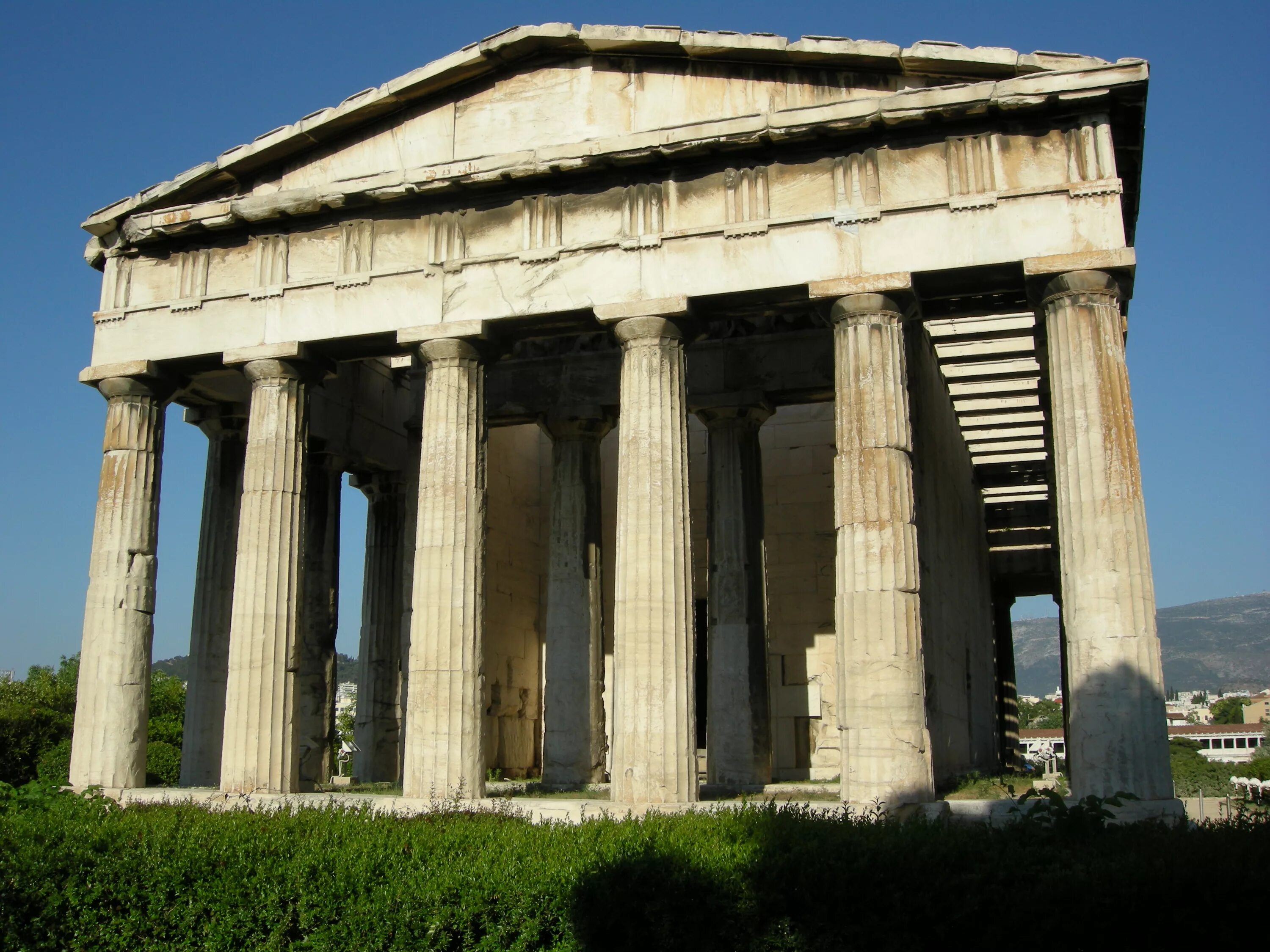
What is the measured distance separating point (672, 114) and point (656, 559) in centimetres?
645

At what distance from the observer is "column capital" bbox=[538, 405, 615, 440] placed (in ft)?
72.9

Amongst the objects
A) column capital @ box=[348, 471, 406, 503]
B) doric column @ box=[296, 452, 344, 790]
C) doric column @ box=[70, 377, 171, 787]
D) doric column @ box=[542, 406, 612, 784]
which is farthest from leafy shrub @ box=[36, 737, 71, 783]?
doric column @ box=[542, 406, 612, 784]

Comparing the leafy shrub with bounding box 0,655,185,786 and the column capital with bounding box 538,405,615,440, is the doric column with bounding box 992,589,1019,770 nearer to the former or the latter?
the column capital with bounding box 538,405,615,440

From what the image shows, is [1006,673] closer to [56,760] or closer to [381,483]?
[381,483]

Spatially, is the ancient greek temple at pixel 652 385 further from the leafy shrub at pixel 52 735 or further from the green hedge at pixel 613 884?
the leafy shrub at pixel 52 735

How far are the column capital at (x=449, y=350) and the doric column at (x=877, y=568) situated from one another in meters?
5.39

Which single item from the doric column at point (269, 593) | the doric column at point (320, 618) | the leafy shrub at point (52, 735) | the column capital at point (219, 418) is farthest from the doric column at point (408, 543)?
the leafy shrub at point (52, 735)

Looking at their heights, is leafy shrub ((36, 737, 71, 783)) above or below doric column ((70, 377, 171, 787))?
below

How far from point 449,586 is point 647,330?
4.61 m

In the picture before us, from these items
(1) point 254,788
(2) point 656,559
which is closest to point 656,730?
(2) point 656,559

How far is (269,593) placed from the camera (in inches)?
730

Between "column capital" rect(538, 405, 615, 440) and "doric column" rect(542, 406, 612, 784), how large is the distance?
0.32 feet

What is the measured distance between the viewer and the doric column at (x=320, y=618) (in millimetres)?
23250

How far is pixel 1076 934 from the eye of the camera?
9.37 metres
